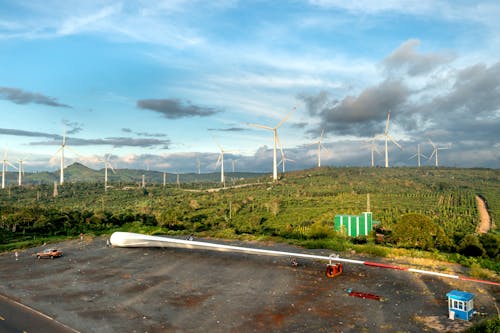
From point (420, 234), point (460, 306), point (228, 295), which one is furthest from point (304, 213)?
point (460, 306)

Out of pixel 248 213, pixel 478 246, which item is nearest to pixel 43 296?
pixel 478 246

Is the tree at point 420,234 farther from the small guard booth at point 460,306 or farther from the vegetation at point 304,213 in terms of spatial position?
the small guard booth at point 460,306

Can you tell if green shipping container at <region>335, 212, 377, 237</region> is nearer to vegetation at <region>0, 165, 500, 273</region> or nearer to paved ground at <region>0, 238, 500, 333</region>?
vegetation at <region>0, 165, 500, 273</region>

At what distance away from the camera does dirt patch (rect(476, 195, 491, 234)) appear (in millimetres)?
70131

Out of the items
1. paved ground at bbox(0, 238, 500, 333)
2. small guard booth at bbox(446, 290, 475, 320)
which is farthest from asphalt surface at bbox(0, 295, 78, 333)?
small guard booth at bbox(446, 290, 475, 320)

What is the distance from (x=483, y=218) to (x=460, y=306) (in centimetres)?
7287

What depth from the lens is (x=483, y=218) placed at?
80750 mm

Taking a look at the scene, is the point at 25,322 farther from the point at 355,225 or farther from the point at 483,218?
the point at 483,218

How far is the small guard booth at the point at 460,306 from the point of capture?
19688mm

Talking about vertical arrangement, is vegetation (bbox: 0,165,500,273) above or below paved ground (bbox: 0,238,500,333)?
above

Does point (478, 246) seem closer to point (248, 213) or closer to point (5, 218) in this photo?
point (248, 213)

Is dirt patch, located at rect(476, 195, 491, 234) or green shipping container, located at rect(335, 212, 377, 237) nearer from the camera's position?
green shipping container, located at rect(335, 212, 377, 237)

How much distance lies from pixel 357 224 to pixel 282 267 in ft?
85.8

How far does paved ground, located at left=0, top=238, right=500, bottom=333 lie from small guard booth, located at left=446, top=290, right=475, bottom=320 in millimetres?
516
